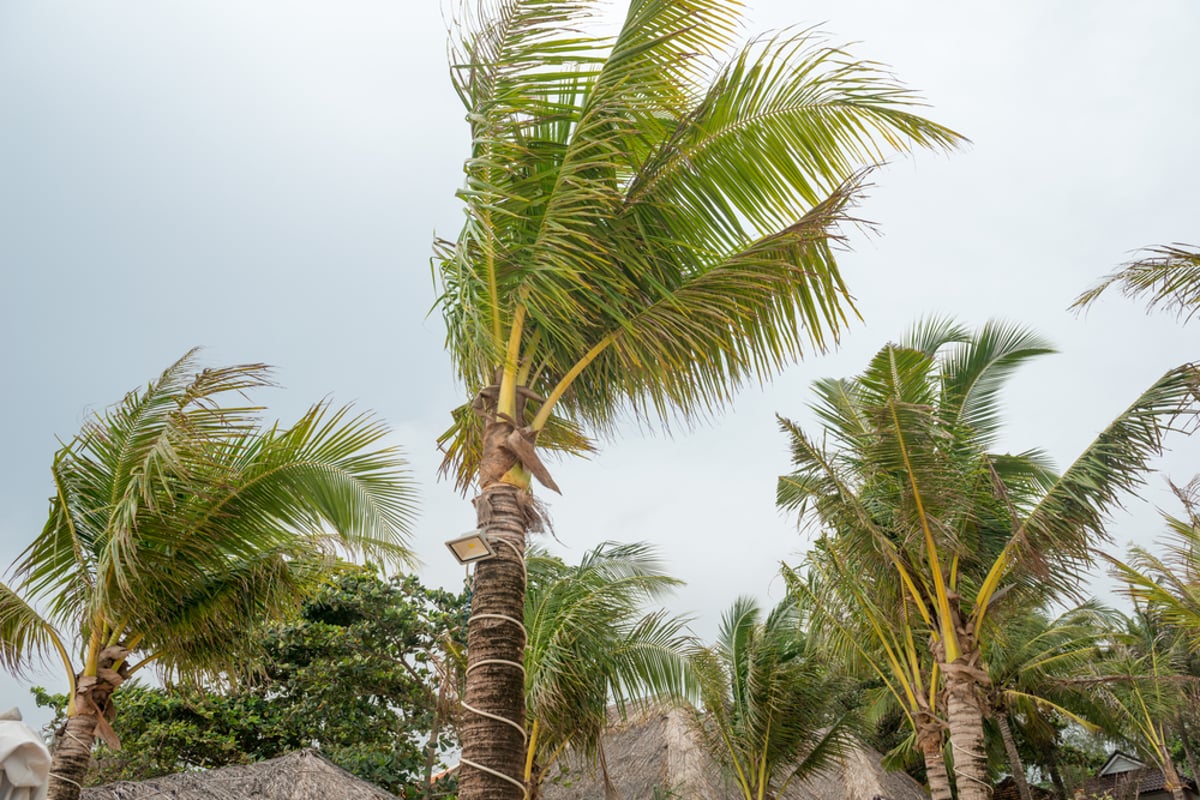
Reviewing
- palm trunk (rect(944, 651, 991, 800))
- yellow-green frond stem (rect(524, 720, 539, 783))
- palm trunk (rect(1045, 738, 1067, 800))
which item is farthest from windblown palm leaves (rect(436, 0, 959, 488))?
palm trunk (rect(1045, 738, 1067, 800))

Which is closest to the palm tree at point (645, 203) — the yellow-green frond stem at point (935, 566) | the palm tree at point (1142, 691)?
the yellow-green frond stem at point (935, 566)

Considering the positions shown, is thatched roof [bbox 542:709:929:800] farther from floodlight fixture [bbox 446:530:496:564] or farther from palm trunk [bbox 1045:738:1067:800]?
floodlight fixture [bbox 446:530:496:564]

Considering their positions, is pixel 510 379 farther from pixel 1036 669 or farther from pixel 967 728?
pixel 1036 669

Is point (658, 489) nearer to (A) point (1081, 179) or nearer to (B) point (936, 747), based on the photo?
(B) point (936, 747)

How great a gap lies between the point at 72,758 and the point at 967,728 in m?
6.84

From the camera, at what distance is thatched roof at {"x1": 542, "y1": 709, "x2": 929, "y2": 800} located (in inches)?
588

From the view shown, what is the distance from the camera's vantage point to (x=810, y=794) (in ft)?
53.6

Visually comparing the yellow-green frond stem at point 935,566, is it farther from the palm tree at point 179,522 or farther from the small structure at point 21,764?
the small structure at point 21,764

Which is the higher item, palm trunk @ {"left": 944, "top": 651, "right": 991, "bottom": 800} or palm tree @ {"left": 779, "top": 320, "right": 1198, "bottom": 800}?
palm tree @ {"left": 779, "top": 320, "right": 1198, "bottom": 800}

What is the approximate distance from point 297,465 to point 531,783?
5.97 metres

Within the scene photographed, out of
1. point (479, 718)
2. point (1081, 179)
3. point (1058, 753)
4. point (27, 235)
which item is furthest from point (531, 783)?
point (1058, 753)

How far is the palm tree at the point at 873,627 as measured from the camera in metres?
9.26

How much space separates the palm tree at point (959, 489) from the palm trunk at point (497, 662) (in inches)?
169

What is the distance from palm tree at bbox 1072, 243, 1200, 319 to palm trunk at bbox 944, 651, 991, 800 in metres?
4.09
